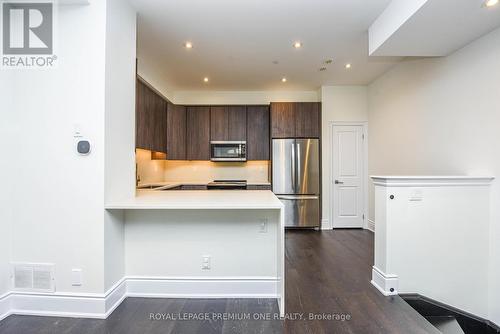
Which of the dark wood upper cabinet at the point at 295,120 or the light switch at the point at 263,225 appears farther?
the dark wood upper cabinet at the point at 295,120

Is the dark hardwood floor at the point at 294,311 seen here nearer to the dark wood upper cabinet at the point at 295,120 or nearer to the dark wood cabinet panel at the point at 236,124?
the dark wood upper cabinet at the point at 295,120

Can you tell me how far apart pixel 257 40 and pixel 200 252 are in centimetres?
249

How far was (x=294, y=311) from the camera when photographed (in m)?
2.01

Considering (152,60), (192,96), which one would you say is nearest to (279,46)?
(152,60)

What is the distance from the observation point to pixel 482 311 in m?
2.27

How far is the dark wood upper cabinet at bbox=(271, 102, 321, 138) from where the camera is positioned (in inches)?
179

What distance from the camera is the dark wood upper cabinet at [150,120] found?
122 inches

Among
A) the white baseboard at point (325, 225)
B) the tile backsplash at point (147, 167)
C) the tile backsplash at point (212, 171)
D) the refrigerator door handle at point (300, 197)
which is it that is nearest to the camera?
the tile backsplash at point (147, 167)

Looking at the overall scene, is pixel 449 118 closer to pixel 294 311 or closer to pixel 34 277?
pixel 294 311

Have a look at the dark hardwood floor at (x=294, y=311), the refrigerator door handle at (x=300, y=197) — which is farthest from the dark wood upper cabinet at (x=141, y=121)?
the refrigerator door handle at (x=300, y=197)

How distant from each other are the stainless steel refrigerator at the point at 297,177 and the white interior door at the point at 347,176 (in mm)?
475

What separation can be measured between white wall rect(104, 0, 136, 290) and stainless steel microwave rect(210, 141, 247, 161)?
7.90ft

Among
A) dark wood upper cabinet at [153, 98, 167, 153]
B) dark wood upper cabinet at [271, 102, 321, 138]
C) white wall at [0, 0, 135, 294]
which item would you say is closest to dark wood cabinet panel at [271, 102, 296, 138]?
dark wood upper cabinet at [271, 102, 321, 138]

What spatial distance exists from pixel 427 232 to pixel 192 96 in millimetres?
4504
